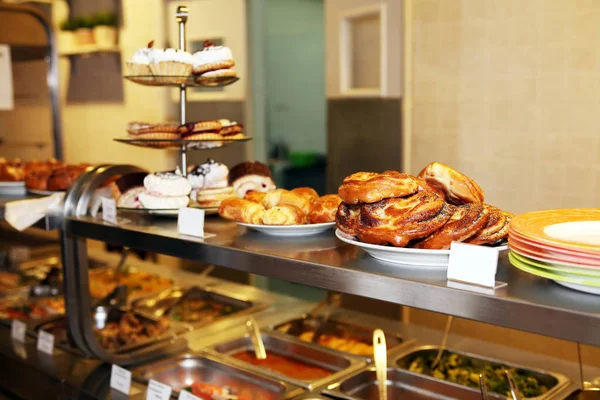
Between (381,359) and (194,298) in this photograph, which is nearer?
(381,359)

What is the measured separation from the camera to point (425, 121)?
120 inches

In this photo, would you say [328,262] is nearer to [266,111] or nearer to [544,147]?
[544,147]

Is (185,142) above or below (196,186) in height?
above

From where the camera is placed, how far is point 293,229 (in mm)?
1289

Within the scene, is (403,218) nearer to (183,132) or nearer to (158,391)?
(183,132)

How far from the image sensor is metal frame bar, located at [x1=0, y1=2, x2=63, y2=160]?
3825mm

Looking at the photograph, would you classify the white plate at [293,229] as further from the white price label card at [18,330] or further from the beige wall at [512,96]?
the beige wall at [512,96]

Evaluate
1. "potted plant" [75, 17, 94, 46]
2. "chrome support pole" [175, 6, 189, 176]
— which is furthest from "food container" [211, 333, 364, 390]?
"potted plant" [75, 17, 94, 46]

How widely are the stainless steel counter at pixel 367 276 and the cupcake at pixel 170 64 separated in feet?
1.11

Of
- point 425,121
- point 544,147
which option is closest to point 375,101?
point 425,121

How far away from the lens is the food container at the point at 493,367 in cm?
153

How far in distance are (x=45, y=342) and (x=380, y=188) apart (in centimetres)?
146

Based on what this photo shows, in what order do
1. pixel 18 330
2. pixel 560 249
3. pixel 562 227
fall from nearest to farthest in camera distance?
pixel 560 249
pixel 562 227
pixel 18 330

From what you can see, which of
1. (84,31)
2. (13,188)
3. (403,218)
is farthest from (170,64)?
(84,31)
